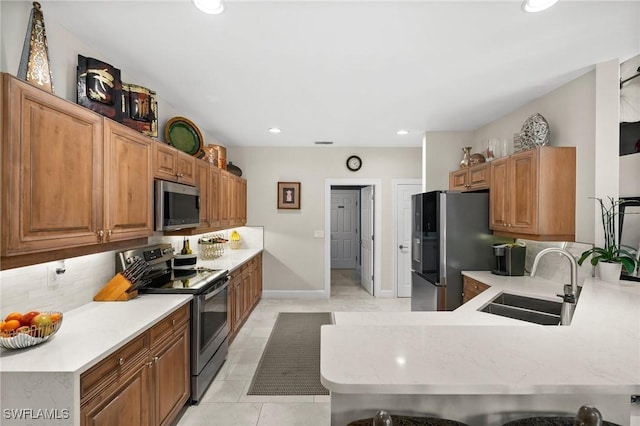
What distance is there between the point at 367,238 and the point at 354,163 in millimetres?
1469

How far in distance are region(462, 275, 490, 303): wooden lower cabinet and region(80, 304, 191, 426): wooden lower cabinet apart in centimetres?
264

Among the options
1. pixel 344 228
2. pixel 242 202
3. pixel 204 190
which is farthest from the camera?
pixel 344 228

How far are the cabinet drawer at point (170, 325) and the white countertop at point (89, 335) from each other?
0.20 feet

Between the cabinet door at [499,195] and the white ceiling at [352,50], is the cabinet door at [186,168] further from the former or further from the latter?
the cabinet door at [499,195]

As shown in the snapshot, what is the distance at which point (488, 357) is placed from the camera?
1114mm

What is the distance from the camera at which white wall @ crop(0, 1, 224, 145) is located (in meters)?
1.62

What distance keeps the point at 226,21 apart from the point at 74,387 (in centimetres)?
201

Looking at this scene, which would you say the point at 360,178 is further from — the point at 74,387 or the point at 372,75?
the point at 74,387

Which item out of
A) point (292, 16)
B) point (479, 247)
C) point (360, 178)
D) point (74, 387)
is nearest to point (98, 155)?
point (74, 387)

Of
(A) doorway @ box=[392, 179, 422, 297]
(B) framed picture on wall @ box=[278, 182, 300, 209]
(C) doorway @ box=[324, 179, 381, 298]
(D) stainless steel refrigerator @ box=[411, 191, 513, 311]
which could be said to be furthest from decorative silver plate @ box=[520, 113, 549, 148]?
(B) framed picture on wall @ box=[278, 182, 300, 209]

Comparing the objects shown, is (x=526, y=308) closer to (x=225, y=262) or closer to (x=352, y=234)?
(x=225, y=262)

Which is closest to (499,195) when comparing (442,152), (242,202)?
(442,152)

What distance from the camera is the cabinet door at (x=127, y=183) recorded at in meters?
1.91

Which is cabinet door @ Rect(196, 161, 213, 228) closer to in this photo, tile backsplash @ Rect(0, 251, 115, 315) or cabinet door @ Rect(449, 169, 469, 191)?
tile backsplash @ Rect(0, 251, 115, 315)
